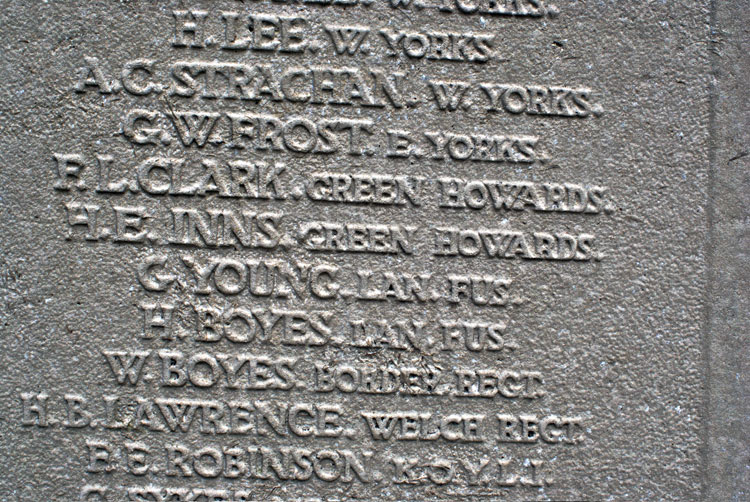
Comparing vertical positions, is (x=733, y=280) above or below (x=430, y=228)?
below

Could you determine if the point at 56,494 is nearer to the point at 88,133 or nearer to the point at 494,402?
the point at 88,133

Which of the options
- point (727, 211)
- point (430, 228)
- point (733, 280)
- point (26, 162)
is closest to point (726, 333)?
point (733, 280)

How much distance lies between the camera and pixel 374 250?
4.95 feet

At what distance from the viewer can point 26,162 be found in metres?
1.48

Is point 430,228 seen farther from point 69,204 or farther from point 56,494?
point 56,494

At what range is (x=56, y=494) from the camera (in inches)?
59.4

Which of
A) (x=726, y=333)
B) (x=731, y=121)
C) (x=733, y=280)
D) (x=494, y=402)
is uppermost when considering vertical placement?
(x=731, y=121)

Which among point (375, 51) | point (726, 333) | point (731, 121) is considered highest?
point (375, 51)

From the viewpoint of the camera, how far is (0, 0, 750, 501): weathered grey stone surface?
4.88 feet

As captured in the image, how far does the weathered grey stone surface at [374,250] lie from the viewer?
4.88ft

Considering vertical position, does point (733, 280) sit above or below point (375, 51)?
below

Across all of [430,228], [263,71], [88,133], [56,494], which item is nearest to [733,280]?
[430,228]

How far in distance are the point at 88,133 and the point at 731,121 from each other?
160 cm

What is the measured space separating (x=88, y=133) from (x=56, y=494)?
891 mm
